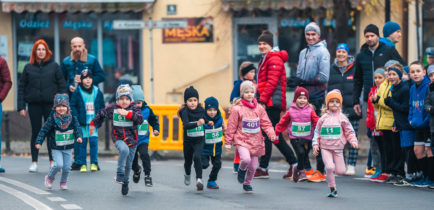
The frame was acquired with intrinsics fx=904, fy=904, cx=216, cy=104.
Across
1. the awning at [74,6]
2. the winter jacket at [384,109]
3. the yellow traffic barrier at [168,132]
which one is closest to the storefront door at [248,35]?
the awning at [74,6]

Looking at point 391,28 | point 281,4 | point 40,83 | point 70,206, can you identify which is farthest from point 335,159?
point 281,4

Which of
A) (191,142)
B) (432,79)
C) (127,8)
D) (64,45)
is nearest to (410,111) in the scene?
(432,79)

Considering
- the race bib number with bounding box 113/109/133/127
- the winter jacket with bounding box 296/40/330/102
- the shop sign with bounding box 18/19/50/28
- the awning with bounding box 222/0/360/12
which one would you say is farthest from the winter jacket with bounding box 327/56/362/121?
the shop sign with bounding box 18/19/50/28

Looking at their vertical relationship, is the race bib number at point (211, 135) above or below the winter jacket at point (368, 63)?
below

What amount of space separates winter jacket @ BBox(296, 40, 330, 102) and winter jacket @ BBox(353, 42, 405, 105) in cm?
56

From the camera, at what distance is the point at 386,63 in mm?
12391

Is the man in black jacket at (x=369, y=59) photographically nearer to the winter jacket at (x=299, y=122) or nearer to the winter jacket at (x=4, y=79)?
the winter jacket at (x=299, y=122)

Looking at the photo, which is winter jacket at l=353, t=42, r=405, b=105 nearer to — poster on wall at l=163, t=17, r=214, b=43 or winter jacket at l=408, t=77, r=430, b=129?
winter jacket at l=408, t=77, r=430, b=129

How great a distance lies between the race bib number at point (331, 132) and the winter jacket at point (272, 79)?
1.65m

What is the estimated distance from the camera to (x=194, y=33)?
2164cm

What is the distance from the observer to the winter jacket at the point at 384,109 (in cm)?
1235

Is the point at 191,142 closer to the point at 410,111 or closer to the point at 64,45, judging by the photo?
the point at 410,111

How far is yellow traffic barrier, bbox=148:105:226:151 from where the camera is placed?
1697cm

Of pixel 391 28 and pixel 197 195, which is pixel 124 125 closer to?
pixel 197 195
